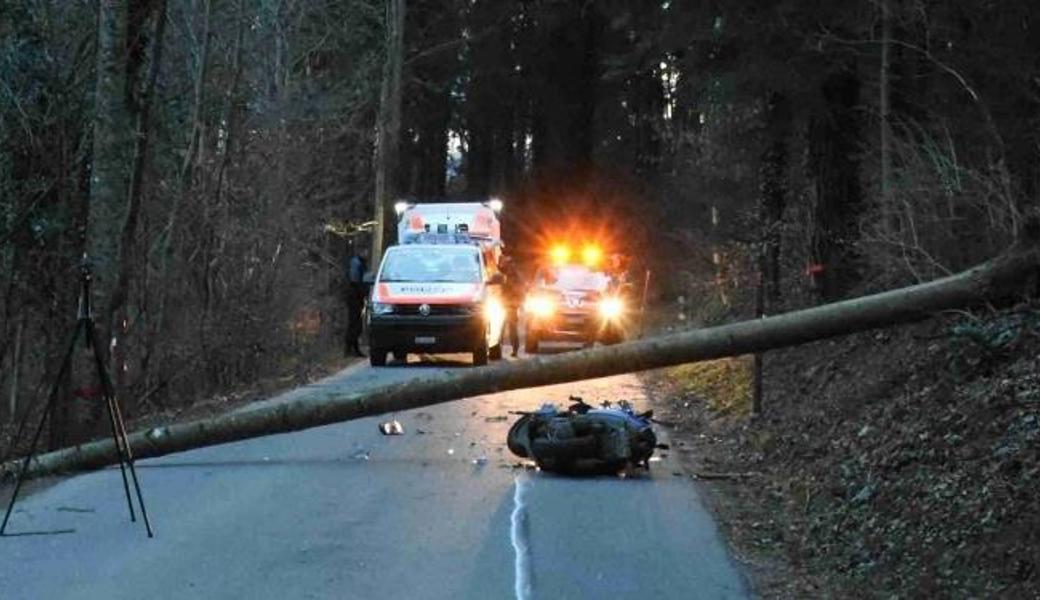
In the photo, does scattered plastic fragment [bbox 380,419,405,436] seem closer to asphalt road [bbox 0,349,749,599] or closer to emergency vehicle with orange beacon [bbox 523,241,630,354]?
asphalt road [bbox 0,349,749,599]

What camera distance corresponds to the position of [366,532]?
8.32 meters

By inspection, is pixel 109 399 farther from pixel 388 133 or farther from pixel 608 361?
pixel 388 133

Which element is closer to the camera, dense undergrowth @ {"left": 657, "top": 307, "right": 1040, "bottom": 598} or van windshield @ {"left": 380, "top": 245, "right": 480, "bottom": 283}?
dense undergrowth @ {"left": 657, "top": 307, "right": 1040, "bottom": 598}

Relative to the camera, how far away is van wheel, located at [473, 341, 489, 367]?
21.5 meters

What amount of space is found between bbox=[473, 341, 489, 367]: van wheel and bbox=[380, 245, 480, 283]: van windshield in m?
1.28

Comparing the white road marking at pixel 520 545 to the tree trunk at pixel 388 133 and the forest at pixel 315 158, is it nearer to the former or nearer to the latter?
the forest at pixel 315 158

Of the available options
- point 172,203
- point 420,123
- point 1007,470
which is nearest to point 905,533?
point 1007,470

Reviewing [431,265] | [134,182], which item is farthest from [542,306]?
[134,182]

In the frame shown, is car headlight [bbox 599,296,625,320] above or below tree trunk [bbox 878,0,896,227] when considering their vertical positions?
below

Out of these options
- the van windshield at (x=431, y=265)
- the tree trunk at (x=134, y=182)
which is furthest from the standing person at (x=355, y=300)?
the tree trunk at (x=134, y=182)

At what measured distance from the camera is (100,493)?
9.69 m

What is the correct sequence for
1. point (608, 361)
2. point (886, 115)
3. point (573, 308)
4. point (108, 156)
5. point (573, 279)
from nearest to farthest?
point (608, 361) < point (108, 156) < point (886, 115) < point (573, 308) < point (573, 279)

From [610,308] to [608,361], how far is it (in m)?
16.2

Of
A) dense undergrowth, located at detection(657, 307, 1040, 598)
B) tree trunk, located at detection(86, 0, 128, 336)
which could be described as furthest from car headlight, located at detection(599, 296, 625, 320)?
tree trunk, located at detection(86, 0, 128, 336)
